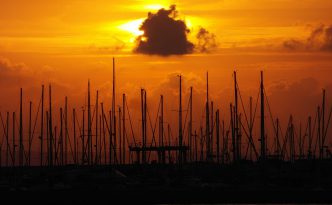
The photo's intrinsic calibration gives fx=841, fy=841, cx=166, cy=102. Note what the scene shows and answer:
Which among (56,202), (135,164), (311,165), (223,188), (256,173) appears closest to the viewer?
(56,202)

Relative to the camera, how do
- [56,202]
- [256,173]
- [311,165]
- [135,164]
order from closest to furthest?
1. [56,202]
2. [256,173]
3. [311,165]
4. [135,164]

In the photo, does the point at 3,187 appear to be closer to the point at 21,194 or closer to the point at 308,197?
the point at 21,194

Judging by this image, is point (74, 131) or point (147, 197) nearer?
point (147, 197)

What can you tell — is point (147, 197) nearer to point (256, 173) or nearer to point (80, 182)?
point (80, 182)

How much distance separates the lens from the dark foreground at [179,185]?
67.5 metres

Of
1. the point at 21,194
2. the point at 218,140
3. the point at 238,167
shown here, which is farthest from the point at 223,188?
the point at 218,140

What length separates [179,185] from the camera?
74000mm

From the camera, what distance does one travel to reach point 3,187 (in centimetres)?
7181

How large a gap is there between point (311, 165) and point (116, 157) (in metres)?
20.6

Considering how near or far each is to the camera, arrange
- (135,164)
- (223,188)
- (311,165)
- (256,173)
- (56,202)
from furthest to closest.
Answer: (135,164)
(311,165)
(256,173)
(223,188)
(56,202)

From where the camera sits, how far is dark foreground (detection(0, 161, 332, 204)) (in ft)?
221

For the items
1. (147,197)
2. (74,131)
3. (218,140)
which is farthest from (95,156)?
(147,197)

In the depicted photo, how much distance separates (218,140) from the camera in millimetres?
94688

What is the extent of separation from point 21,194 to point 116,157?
23.6 m
